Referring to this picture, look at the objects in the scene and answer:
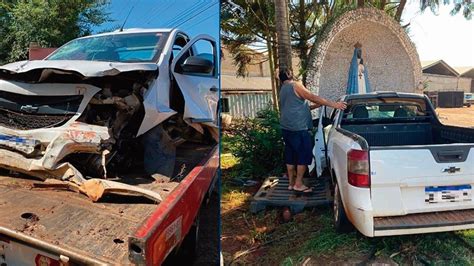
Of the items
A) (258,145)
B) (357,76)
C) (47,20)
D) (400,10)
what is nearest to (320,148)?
(258,145)

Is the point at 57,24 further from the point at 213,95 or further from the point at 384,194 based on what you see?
the point at 384,194

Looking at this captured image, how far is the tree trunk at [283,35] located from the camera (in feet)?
19.1

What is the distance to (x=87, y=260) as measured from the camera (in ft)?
5.13

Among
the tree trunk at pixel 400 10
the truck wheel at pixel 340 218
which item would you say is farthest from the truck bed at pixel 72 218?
the tree trunk at pixel 400 10

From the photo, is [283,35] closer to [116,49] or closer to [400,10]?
[116,49]

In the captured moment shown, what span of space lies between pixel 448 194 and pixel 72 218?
104 inches

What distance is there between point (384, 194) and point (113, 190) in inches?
75.8

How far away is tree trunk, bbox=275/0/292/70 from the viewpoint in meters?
5.82

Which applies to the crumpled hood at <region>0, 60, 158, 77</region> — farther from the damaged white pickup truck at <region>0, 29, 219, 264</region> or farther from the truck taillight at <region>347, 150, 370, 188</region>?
the truck taillight at <region>347, 150, 370, 188</region>

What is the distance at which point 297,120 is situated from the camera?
414 centimetres

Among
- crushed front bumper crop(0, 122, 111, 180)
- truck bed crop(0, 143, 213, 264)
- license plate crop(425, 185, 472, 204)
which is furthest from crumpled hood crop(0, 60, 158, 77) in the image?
license plate crop(425, 185, 472, 204)

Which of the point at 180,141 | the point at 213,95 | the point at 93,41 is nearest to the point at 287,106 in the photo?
the point at 213,95

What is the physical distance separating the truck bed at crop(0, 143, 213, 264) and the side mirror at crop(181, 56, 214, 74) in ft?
3.62

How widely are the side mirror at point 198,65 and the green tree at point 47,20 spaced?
1.59 m
